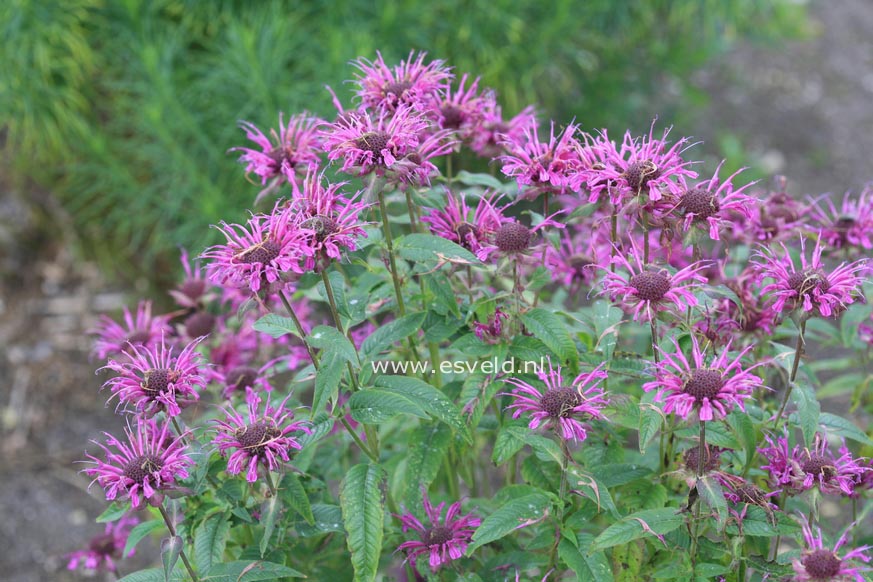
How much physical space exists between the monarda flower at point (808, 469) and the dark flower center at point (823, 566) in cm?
15

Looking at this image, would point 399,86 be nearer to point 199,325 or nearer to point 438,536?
point 199,325

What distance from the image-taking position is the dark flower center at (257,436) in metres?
1.22

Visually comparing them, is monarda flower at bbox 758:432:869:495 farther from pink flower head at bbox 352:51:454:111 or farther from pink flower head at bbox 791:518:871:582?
pink flower head at bbox 352:51:454:111

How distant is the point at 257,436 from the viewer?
1.22m

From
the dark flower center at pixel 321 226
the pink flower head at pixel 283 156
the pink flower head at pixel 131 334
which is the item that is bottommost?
the pink flower head at pixel 131 334

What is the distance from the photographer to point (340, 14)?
3.31 metres

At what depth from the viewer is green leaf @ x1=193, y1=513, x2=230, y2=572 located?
4.10 ft

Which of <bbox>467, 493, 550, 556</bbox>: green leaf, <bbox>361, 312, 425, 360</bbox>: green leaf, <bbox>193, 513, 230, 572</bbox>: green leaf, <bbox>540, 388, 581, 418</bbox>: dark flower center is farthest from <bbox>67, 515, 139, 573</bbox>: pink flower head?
<bbox>540, 388, 581, 418</bbox>: dark flower center

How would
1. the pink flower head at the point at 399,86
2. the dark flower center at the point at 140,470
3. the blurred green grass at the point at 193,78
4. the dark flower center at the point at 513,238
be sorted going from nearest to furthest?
the dark flower center at the point at 140,470, the dark flower center at the point at 513,238, the pink flower head at the point at 399,86, the blurred green grass at the point at 193,78

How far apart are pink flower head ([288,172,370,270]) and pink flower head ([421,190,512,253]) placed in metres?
0.16

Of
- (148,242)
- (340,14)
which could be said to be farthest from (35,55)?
(340,14)

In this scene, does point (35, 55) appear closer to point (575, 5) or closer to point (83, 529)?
point (83, 529)

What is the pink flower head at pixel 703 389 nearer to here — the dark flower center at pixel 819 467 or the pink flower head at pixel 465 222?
the dark flower center at pixel 819 467

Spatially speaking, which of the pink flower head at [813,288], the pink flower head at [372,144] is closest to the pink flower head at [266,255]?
the pink flower head at [372,144]
